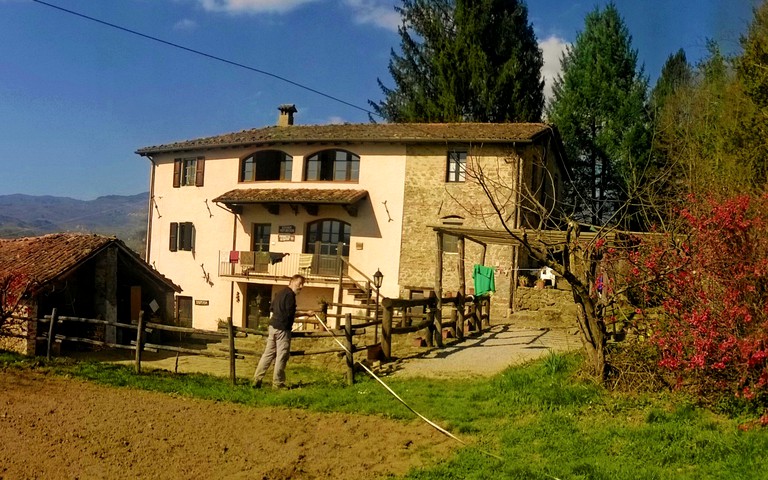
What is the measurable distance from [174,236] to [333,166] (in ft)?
29.4

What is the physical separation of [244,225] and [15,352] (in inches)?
534

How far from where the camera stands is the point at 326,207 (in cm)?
2616

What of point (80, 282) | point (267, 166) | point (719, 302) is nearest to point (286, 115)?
point (267, 166)

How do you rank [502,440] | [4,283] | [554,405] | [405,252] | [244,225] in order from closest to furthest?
[502,440], [554,405], [4,283], [405,252], [244,225]

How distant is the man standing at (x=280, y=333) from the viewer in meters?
10.7

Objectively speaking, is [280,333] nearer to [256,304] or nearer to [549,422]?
[549,422]

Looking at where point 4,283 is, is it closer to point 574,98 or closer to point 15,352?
point 15,352

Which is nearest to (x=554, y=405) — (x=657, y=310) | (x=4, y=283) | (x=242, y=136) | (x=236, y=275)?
(x=657, y=310)

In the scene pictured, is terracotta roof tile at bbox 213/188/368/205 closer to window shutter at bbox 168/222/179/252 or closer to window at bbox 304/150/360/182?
window at bbox 304/150/360/182

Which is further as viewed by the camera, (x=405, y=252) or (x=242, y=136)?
(x=242, y=136)

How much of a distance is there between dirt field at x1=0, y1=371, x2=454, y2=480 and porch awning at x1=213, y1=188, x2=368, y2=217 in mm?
15516

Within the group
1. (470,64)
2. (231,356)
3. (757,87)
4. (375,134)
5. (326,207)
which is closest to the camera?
(231,356)

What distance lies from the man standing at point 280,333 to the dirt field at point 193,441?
4.38ft

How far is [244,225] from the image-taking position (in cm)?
2797
